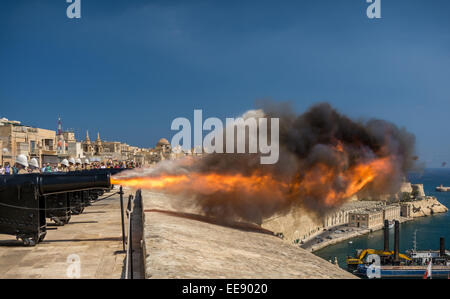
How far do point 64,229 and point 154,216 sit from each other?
2433 millimetres

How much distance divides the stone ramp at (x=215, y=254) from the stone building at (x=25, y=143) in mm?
26868

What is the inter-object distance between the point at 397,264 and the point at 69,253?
59252 millimetres

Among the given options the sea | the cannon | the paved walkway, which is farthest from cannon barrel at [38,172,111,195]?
the sea

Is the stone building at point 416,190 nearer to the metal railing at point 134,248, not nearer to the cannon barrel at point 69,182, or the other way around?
the metal railing at point 134,248

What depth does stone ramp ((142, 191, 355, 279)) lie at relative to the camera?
5949 mm

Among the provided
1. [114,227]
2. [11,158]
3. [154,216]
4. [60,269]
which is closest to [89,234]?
[114,227]

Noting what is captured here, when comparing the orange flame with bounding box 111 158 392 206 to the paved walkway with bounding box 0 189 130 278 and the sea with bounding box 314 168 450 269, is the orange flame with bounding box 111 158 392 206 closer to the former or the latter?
the paved walkway with bounding box 0 189 130 278

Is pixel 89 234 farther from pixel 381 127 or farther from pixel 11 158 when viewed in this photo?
pixel 11 158

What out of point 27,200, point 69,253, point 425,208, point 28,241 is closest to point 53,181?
point 27,200

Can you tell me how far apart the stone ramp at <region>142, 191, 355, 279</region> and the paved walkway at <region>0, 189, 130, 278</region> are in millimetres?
801

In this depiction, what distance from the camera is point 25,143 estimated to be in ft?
120

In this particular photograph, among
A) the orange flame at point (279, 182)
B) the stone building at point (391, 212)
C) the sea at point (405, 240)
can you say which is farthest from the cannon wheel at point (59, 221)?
the stone building at point (391, 212)

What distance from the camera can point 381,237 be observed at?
3334 inches
